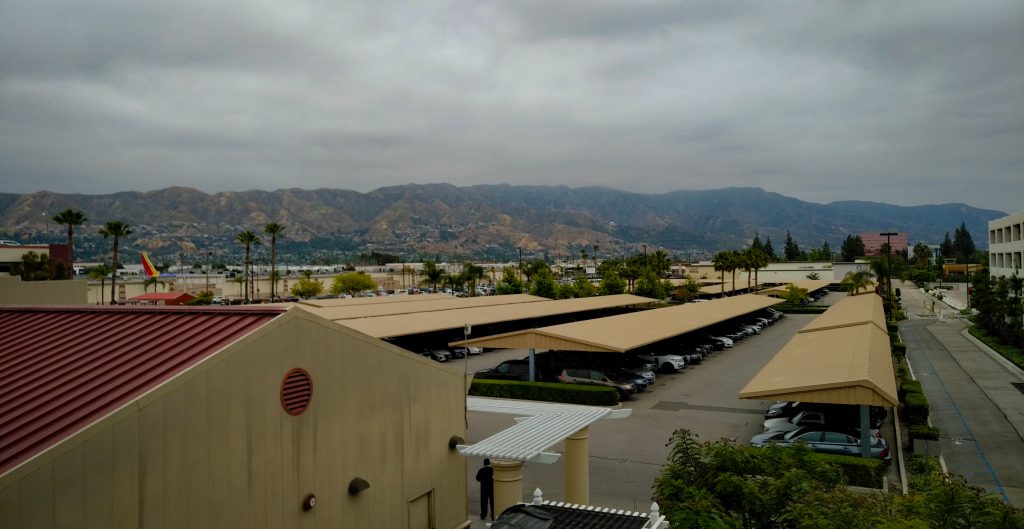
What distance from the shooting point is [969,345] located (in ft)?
154

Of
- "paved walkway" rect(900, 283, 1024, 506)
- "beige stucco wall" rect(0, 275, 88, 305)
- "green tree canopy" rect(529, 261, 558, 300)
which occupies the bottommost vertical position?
"paved walkway" rect(900, 283, 1024, 506)

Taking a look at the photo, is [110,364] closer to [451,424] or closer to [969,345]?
[451,424]

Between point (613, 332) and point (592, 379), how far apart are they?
11.8 feet

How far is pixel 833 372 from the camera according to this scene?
20.7m

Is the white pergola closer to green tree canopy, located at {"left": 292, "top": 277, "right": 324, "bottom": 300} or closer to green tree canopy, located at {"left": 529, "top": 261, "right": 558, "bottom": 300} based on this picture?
green tree canopy, located at {"left": 529, "top": 261, "right": 558, "bottom": 300}

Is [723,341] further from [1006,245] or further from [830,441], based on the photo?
[830,441]

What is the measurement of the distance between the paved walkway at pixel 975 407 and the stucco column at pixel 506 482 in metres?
10.9

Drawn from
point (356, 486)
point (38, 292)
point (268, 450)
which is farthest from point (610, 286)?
point (268, 450)

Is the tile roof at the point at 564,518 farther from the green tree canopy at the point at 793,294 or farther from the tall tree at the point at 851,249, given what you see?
the tall tree at the point at 851,249

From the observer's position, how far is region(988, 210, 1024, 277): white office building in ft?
161

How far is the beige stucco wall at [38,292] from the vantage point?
2196 centimetres

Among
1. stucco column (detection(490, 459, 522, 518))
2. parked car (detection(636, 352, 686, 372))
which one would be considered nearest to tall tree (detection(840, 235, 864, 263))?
parked car (detection(636, 352, 686, 372))

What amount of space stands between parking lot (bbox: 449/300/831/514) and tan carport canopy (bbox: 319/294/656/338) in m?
2.96

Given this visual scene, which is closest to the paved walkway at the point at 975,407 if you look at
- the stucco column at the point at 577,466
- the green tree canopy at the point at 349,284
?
the stucco column at the point at 577,466
